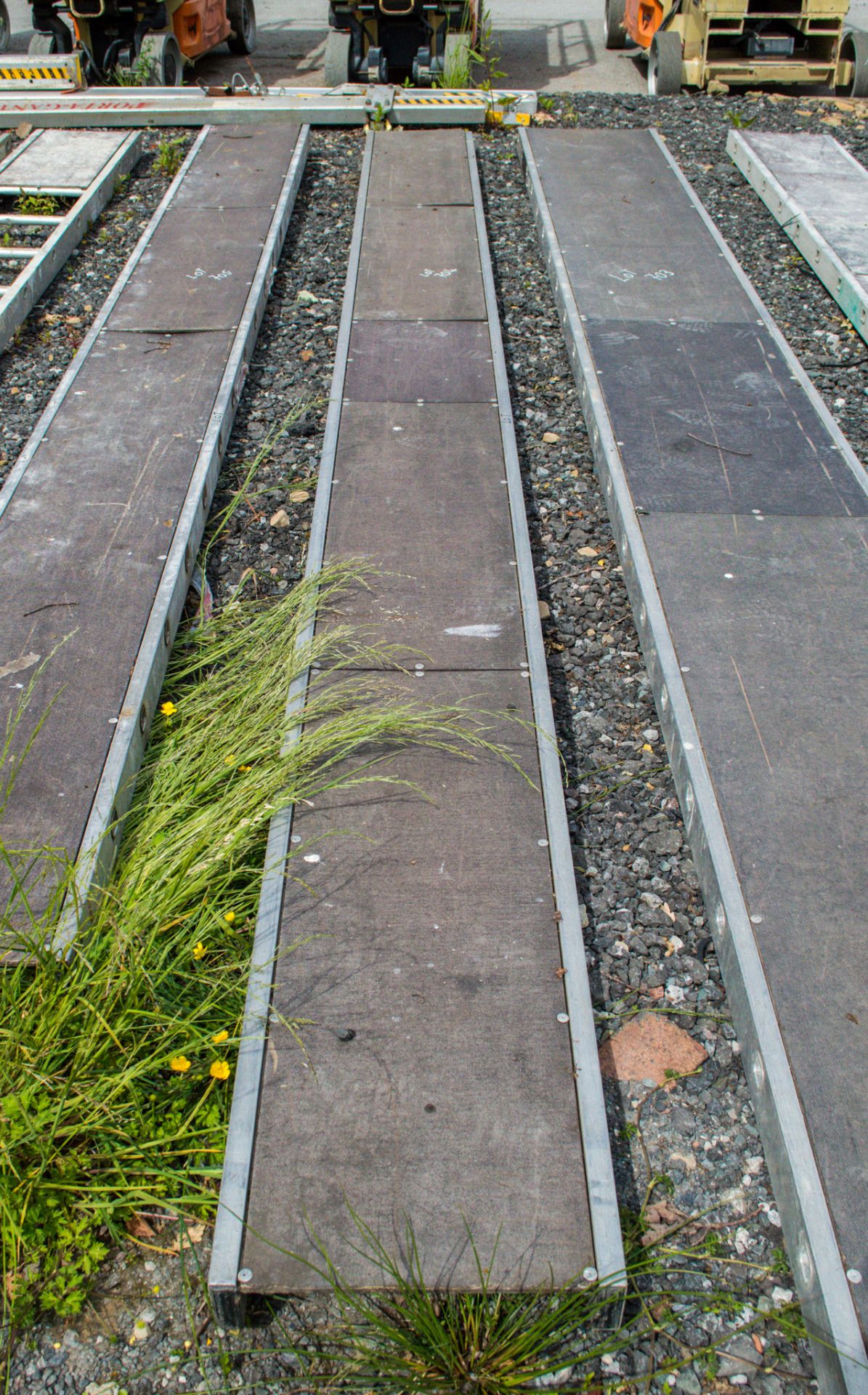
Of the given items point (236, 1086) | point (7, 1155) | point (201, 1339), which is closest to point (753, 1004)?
point (236, 1086)

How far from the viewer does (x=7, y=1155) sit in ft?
7.30

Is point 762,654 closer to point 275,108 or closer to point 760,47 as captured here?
point 275,108

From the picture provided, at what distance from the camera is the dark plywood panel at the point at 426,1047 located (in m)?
2.18

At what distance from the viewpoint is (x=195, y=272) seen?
6.30m

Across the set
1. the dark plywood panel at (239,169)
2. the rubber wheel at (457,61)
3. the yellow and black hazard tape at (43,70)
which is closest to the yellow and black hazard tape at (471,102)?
the rubber wheel at (457,61)

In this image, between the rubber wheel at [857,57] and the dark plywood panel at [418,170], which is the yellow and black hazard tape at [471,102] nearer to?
the dark plywood panel at [418,170]

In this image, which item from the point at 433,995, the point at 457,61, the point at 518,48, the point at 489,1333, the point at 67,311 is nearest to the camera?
the point at 489,1333

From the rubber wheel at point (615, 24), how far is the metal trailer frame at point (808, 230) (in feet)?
16.3

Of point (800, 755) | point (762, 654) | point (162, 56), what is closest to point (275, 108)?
point (162, 56)

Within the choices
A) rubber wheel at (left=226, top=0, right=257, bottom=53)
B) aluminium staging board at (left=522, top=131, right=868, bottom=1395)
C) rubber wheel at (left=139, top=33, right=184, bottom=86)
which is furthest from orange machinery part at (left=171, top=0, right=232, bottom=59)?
aluminium staging board at (left=522, top=131, right=868, bottom=1395)

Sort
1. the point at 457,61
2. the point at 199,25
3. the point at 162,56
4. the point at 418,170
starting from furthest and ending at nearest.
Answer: the point at 199,25 → the point at 162,56 → the point at 457,61 → the point at 418,170

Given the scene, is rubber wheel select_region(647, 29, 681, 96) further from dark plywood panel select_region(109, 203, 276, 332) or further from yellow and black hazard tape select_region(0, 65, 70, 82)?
yellow and black hazard tape select_region(0, 65, 70, 82)

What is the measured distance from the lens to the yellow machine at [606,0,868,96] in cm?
955

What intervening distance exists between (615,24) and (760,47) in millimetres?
3276
